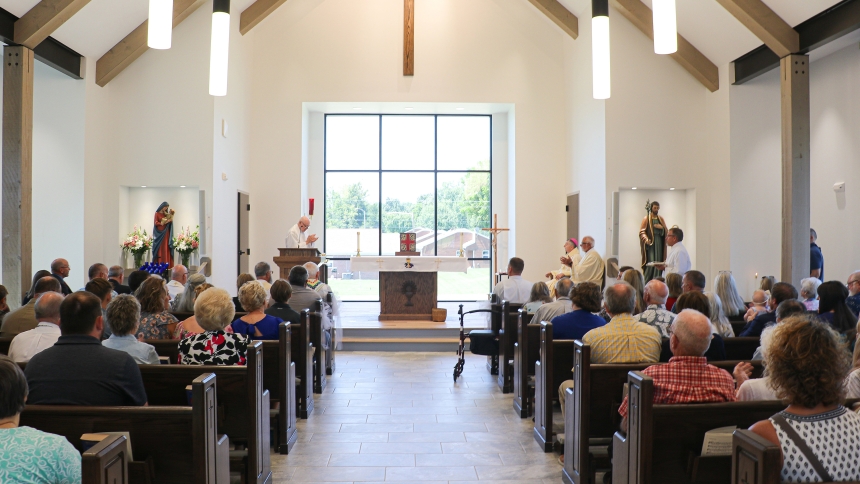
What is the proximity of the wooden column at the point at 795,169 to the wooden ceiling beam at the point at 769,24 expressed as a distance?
0.13m

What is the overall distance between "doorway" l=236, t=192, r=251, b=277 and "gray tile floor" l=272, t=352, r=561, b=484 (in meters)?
→ 4.95

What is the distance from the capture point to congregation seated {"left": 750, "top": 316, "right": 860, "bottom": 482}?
1.78 m

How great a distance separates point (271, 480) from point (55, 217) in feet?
20.9

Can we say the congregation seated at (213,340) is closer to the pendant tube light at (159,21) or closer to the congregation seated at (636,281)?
Result: the pendant tube light at (159,21)

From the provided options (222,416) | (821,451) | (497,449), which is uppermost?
(821,451)

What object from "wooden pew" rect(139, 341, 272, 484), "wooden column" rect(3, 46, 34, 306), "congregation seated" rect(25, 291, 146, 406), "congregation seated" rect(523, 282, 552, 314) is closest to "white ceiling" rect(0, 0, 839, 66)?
"wooden column" rect(3, 46, 34, 306)

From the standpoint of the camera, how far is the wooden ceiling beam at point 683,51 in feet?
30.3

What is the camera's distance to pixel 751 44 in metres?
8.34

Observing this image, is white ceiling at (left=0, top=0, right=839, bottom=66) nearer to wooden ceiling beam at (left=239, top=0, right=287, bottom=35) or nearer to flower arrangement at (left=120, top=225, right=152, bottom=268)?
wooden ceiling beam at (left=239, top=0, right=287, bottom=35)

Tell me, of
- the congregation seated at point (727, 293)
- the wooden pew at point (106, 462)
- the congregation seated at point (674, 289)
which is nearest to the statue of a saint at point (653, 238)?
the congregation seated at point (727, 293)

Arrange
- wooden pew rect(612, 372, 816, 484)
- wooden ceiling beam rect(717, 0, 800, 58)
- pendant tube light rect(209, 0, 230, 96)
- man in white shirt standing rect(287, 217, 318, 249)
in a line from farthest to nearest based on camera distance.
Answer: man in white shirt standing rect(287, 217, 318, 249) → wooden ceiling beam rect(717, 0, 800, 58) → pendant tube light rect(209, 0, 230, 96) → wooden pew rect(612, 372, 816, 484)

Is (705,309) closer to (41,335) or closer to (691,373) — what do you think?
(691,373)

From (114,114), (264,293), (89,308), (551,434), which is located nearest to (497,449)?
(551,434)

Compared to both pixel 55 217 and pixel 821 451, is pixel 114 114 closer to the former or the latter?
pixel 55 217
